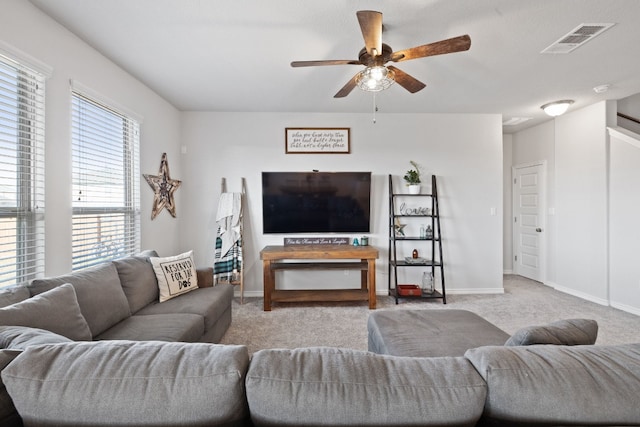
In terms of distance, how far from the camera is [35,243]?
1.91m

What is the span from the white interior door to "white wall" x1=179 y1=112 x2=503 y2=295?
106 centimetres

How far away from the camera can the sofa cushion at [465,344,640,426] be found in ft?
2.28

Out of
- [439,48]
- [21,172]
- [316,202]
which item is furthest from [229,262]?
[439,48]

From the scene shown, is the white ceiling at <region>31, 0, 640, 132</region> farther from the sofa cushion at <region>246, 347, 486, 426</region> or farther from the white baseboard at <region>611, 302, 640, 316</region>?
the white baseboard at <region>611, 302, 640, 316</region>

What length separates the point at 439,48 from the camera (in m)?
1.78

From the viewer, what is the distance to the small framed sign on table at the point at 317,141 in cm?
400

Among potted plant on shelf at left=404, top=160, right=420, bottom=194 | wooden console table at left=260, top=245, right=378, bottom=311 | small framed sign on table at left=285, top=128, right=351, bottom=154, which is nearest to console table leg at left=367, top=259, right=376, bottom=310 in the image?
wooden console table at left=260, top=245, right=378, bottom=311

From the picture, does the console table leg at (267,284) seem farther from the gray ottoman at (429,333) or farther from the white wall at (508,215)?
the white wall at (508,215)

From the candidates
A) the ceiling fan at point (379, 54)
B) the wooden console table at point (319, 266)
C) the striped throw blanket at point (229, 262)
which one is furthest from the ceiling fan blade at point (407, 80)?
the striped throw blanket at point (229, 262)

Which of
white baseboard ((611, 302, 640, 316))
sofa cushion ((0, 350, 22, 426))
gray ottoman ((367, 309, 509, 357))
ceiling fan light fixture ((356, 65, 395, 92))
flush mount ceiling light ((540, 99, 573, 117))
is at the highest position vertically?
flush mount ceiling light ((540, 99, 573, 117))

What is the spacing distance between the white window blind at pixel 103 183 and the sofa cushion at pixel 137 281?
386 millimetres

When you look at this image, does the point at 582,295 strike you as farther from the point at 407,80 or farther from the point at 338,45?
the point at 338,45

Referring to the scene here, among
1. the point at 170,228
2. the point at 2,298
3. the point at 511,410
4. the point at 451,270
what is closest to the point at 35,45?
the point at 2,298

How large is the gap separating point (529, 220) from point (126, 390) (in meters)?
5.79
